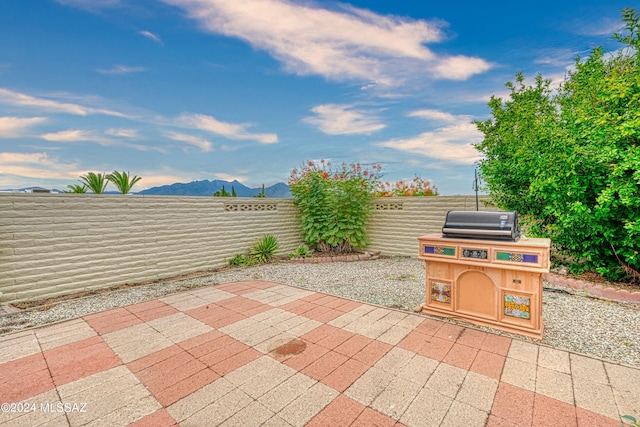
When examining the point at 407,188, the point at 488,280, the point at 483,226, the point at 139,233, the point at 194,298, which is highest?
the point at 407,188

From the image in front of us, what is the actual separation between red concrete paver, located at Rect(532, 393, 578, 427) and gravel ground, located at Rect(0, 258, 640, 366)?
1.01 meters

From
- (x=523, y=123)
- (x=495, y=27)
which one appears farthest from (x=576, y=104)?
(x=495, y=27)

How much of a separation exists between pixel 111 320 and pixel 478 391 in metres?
3.85

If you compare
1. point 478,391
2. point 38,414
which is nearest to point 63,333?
point 38,414

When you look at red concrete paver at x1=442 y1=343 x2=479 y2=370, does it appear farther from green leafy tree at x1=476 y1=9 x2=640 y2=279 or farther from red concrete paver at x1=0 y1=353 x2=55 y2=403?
red concrete paver at x1=0 y1=353 x2=55 y2=403

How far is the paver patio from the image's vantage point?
70.4 inches

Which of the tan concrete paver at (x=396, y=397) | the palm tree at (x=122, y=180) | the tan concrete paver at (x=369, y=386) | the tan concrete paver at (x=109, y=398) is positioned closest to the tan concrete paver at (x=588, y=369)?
the tan concrete paver at (x=396, y=397)

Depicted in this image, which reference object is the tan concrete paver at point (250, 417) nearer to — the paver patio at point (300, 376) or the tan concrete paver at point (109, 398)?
the paver patio at point (300, 376)

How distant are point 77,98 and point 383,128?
250 inches

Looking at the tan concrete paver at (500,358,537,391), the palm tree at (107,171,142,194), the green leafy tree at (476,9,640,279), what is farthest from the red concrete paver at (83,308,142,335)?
the green leafy tree at (476,9,640,279)

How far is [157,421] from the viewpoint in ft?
5.75

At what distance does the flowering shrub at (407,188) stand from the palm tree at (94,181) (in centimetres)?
598

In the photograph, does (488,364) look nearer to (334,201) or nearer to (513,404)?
(513,404)

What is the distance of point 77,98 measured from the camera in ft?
16.6
